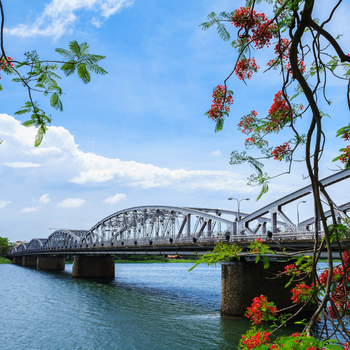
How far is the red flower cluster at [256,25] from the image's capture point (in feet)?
18.3

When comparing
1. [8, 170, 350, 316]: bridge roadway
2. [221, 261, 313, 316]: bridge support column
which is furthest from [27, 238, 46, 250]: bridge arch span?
[221, 261, 313, 316]: bridge support column

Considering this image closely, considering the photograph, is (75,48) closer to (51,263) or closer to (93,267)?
(93,267)

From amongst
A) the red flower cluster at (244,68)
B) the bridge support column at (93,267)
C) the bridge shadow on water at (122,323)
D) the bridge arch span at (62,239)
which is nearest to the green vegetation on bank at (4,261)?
the bridge arch span at (62,239)

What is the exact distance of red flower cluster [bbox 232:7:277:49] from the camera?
18.3 feet

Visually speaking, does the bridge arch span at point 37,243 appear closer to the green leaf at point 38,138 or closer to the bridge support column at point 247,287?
the bridge support column at point 247,287

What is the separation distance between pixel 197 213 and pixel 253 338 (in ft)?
151

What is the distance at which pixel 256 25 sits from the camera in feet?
20.5

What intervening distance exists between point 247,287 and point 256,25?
2686 cm

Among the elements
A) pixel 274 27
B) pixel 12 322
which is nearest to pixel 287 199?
pixel 12 322

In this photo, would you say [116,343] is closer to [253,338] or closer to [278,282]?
[278,282]

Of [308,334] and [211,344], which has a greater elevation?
[308,334]

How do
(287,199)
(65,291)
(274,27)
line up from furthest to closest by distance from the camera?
(65,291), (287,199), (274,27)

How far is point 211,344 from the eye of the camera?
2130 centimetres

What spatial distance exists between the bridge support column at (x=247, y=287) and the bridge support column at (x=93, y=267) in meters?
47.5
